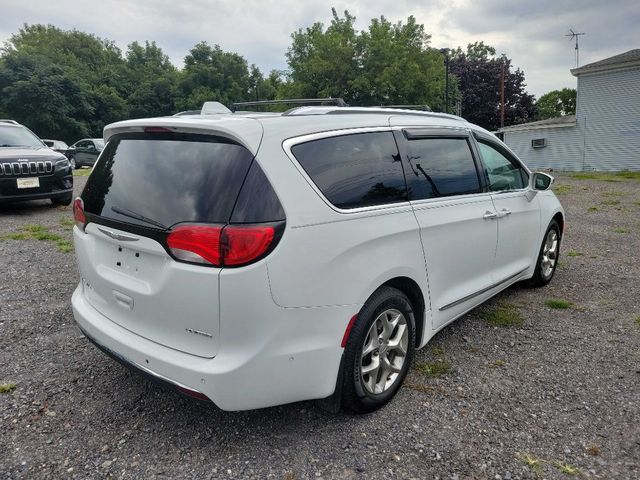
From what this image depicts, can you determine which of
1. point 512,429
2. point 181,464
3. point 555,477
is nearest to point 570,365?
point 512,429

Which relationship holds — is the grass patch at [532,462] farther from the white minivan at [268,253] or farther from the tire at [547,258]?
the tire at [547,258]

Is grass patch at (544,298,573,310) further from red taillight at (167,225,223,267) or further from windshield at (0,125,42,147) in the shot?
windshield at (0,125,42,147)

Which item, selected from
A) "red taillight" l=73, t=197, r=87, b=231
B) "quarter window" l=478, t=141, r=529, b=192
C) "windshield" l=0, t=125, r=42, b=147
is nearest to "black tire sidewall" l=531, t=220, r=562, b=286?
"quarter window" l=478, t=141, r=529, b=192

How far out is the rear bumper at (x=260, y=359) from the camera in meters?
2.10

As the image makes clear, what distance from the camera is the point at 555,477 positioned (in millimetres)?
2189

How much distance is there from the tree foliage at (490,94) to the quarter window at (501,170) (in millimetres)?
42555

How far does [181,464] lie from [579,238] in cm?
685

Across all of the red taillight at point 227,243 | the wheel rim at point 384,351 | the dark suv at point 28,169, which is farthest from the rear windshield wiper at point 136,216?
the dark suv at point 28,169

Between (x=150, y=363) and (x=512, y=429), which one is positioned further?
(x=512, y=429)

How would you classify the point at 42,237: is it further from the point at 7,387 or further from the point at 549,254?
the point at 549,254

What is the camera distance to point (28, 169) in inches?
315

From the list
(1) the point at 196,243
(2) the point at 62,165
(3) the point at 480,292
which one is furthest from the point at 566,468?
(2) the point at 62,165

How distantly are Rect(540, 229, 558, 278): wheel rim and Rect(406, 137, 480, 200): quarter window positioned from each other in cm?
166

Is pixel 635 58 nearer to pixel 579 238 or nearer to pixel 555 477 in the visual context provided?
pixel 579 238
